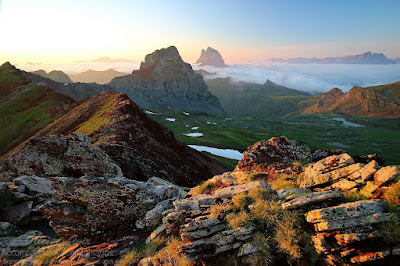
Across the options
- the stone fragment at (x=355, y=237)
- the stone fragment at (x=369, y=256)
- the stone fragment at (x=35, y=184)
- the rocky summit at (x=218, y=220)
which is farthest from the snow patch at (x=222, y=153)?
the stone fragment at (x=369, y=256)

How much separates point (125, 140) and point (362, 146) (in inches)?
7811

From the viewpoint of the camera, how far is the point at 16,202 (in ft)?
53.1

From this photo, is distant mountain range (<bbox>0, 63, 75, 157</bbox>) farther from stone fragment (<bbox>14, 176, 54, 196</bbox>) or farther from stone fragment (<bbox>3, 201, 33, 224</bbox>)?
stone fragment (<bbox>3, 201, 33, 224</bbox>)

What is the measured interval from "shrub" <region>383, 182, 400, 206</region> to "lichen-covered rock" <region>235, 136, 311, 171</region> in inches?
442

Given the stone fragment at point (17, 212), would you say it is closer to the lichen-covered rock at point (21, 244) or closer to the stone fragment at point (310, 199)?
the lichen-covered rock at point (21, 244)

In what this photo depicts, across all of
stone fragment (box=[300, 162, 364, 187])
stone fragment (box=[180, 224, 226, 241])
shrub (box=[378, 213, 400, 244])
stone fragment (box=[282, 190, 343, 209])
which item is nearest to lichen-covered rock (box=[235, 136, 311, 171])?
stone fragment (box=[300, 162, 364, 187])

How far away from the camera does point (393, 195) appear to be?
7469 mm

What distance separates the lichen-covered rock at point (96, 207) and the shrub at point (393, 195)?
34.2ft

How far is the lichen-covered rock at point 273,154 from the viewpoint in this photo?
63.6 ft

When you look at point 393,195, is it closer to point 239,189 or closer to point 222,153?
point 239,189

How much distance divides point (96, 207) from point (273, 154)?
52.3 feet

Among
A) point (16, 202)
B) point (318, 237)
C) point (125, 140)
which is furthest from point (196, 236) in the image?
point (125, 140)

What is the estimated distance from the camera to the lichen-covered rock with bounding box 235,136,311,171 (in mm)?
19377

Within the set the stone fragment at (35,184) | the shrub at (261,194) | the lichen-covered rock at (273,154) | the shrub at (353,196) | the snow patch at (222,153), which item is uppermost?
the shrub at (353,196)
